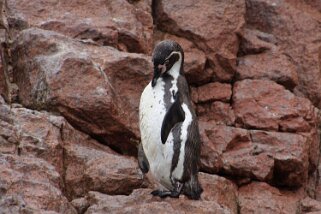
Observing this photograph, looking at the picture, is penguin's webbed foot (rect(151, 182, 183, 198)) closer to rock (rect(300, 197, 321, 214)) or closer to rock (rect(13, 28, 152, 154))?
rock (rect(13, 28, 152, 154))

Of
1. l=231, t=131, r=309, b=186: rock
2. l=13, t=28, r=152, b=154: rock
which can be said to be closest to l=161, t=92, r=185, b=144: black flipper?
l=13, t=28, r=152, b=154: rock

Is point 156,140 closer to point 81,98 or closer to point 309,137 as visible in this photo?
point 81,98

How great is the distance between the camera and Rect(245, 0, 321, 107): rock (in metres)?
12.2

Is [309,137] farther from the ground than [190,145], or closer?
closer

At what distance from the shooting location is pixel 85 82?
33.1 ft

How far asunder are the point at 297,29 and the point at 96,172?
3812mm

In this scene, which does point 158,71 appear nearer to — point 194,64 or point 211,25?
point 194,64

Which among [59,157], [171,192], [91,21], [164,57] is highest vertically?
[164,57]

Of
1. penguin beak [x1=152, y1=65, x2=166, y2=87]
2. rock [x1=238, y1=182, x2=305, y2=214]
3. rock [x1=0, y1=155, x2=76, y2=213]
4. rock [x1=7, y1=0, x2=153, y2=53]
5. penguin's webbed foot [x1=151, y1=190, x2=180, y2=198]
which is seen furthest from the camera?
rock [x1=7, y1=0, x2=153, y2=53]

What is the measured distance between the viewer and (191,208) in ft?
28.3

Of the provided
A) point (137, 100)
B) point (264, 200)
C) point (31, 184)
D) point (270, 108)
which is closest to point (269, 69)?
point (270, 108)

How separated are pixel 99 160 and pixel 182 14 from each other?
8.80 feet

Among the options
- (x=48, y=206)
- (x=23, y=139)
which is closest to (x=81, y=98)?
(x=23, y=139)

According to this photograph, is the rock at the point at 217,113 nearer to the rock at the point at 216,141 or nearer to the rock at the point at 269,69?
the rock at the point at 216,141
